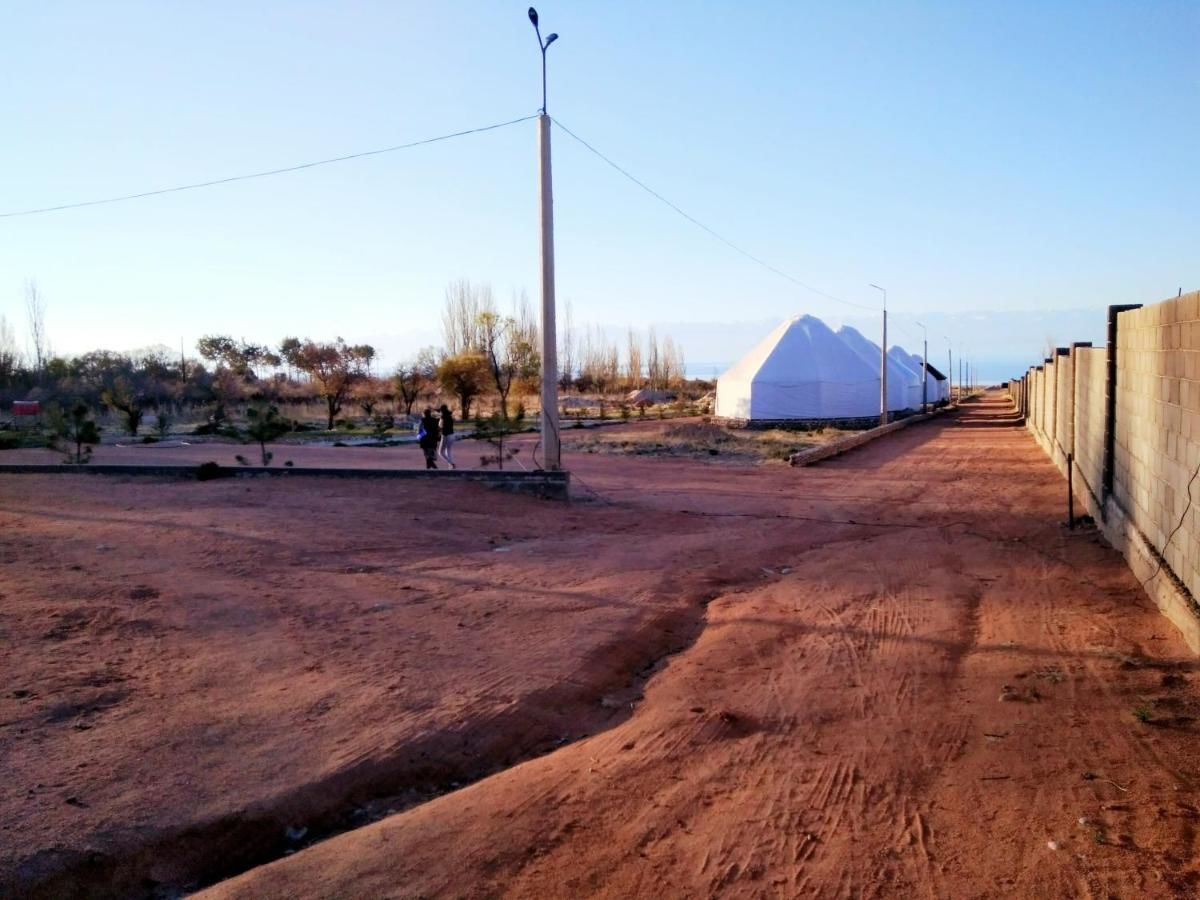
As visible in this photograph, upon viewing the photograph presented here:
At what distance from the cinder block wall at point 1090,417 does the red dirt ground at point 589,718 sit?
146 cm

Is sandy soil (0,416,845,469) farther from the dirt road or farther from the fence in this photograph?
the dirt road

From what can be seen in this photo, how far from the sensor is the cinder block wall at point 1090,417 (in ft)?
39.7

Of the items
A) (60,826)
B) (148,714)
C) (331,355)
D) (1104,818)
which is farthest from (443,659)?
(331,355)

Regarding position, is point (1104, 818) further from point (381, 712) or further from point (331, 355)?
point (331, 355)

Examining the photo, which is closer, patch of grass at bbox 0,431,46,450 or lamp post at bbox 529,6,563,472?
lamp post at bbox 529,6,563,472

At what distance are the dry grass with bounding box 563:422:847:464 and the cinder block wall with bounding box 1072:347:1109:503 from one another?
8668 millimetres

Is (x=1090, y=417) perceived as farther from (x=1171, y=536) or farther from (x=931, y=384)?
(x=931, y=384)

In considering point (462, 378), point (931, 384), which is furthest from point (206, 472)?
point (931, 384)

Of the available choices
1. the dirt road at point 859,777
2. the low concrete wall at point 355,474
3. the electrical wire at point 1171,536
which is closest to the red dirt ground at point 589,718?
the dirt road at point 859,777

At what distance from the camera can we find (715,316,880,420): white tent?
145 feet

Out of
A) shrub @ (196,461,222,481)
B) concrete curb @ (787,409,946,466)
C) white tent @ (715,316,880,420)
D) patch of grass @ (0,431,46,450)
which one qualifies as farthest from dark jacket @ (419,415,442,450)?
white tent @ (715,316,880,420)

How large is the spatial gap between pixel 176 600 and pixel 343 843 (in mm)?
4497

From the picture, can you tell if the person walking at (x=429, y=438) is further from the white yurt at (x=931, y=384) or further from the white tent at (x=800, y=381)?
the white yurt at (x=931, y=384)

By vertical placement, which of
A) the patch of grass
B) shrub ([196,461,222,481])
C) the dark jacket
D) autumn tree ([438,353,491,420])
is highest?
autumn tree ([438,353,491,420])
